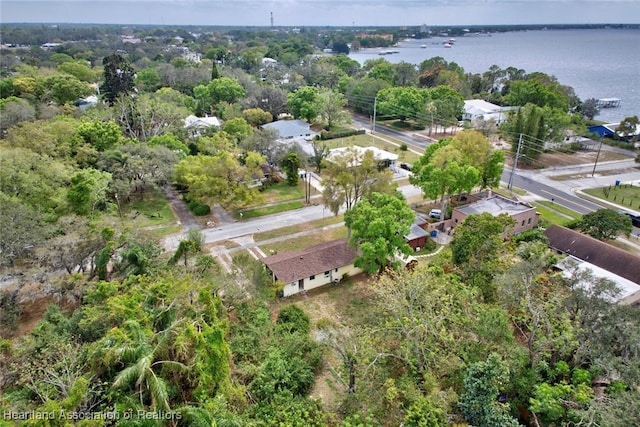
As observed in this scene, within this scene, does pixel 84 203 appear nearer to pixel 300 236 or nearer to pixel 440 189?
pixel 300 236

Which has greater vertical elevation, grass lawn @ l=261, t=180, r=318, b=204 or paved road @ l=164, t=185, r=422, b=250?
grass lawn @ l=261, t=180, r=318, b=204

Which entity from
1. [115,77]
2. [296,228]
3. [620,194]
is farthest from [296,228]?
[115,77]

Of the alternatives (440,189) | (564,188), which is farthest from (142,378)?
(564,188)

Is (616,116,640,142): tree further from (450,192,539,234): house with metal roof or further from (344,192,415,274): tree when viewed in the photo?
(344,192,415,274): tree

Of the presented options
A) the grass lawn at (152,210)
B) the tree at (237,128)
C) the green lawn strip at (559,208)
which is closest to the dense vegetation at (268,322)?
the grass lawn at (152,210)

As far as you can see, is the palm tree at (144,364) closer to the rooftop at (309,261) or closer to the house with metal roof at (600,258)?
the rooftop at (309,261)

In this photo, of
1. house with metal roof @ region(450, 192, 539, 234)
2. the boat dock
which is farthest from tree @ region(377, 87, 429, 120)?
the boat dock
